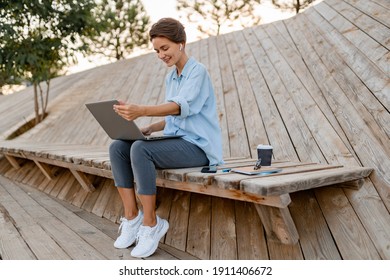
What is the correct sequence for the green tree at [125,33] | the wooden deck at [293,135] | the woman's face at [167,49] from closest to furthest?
the wooden deck at [293,135], the woman's face at [167,49], the green tree at [125,33]

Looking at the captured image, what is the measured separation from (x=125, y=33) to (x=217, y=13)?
679 centimetres

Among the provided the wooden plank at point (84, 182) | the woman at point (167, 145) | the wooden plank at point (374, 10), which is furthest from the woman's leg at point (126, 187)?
the wooden plank at point (374, 10)

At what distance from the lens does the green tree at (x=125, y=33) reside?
19.7 m

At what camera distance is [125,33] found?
20078mm

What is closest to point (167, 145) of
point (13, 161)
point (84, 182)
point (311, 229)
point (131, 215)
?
point (131, 215)

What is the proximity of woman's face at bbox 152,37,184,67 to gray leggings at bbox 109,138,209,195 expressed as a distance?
0.43 meters

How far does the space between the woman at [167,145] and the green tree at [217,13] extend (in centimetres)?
1220

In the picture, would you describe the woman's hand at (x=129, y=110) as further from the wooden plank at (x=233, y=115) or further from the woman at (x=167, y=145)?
the wooden plank at (x=233, y=115)

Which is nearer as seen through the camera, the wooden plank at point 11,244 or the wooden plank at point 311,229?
the wooden plank at point 311,229

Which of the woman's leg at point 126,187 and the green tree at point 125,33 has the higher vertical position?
the woman's leg at point 126,187

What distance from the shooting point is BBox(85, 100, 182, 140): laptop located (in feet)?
6.94

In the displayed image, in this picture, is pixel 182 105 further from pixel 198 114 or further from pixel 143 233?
pixel 143 233
